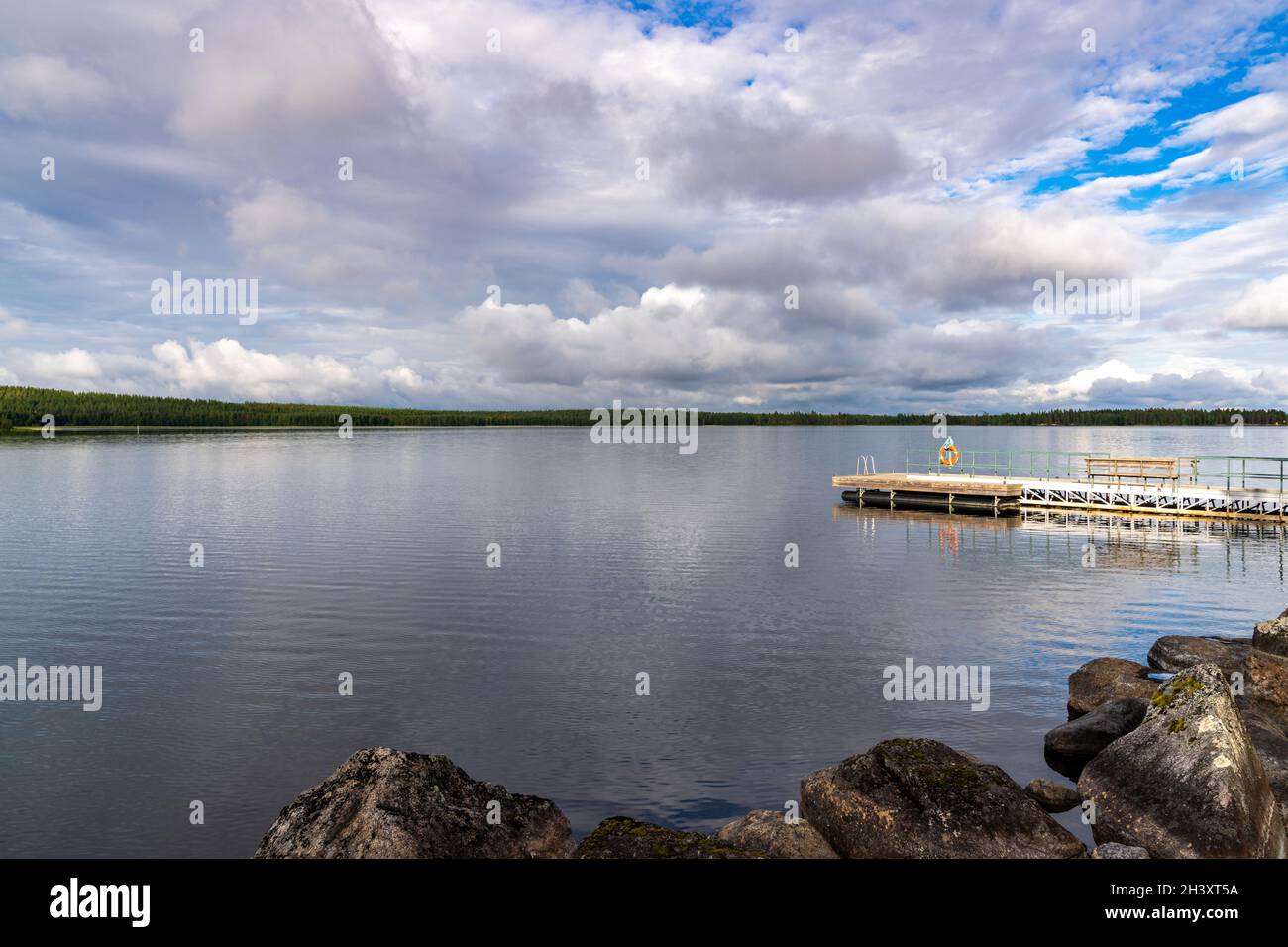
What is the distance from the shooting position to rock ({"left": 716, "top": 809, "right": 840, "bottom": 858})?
11.0 metres

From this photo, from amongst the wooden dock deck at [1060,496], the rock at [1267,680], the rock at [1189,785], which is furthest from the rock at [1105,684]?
the wooden dock deck at [1060,496]

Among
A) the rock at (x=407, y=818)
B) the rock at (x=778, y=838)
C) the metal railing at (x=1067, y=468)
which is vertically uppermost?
the metal railing at (x=1067, y=468)

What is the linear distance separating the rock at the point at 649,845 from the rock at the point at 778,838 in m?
0.77

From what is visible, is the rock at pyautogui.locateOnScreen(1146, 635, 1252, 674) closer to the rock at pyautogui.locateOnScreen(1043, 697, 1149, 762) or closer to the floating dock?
the rock at pyautogui.locateOnScreen(1043, 697, 1149, 762)

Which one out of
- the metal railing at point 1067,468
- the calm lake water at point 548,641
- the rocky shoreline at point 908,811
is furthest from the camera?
the metal railing at point 1067,468

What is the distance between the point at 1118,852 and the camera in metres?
10.6

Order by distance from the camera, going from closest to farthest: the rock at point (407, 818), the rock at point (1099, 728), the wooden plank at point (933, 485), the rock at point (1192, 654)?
the rock at point (407, 818) < the rock at point (1099, 728) < the rock at point (1192, 654) < the wooden plank at point (933, 485)

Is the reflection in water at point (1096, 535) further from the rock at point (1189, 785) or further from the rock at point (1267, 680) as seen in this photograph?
the rock at point (1189, 785)

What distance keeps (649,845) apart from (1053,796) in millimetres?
7850

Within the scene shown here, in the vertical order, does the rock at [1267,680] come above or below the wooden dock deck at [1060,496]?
below

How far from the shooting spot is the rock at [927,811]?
35.9ft

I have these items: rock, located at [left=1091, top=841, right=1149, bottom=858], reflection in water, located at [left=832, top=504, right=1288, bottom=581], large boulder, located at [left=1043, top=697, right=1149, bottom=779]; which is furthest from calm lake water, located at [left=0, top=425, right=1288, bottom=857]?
rock, located at [left=1091, top=841, right=1149, bottom=858]

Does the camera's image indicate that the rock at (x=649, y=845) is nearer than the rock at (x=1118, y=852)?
Yes

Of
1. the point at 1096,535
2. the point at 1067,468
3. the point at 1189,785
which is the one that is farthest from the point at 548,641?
the point at 1067,468
